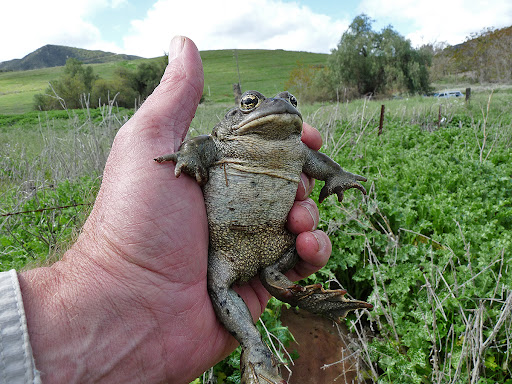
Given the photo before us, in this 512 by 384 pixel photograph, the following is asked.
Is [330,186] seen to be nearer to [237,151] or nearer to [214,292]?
[237,151]

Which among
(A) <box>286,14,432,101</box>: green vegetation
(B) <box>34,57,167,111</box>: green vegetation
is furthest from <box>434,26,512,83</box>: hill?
(B) <box>34,57,167,111</box>: green vegetation

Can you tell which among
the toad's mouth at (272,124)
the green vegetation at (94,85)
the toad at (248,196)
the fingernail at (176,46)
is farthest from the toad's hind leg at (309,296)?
the green vegetation at (94,85)

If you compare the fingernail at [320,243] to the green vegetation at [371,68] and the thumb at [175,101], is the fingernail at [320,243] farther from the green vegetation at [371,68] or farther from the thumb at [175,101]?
the green vegetation at [371,68]

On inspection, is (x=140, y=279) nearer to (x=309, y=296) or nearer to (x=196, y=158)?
(x=196, y=158)

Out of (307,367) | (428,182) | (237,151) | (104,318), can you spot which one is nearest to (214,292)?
(104,318)

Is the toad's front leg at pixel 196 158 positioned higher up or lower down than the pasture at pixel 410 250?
higher up
